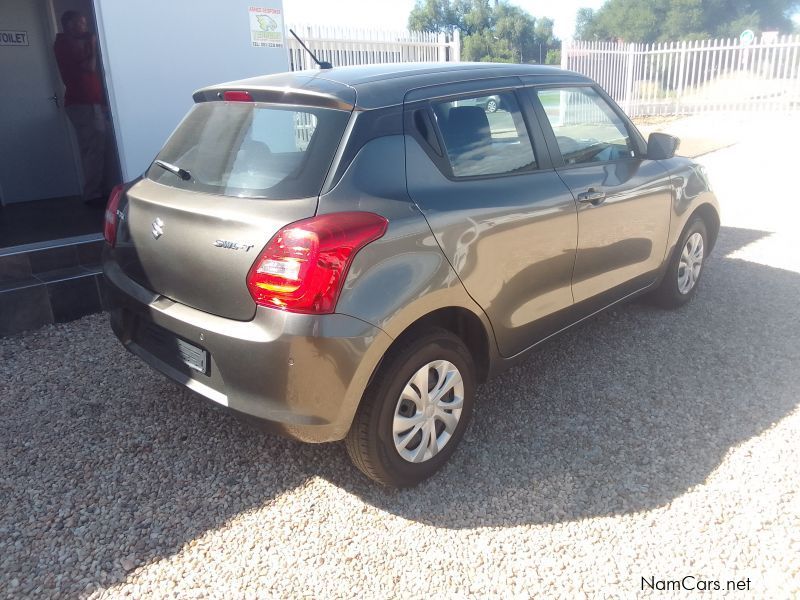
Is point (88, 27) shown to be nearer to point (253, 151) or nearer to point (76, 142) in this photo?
point (76, 142)

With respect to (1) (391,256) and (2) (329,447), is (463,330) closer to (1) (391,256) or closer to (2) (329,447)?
(1) (391,256)

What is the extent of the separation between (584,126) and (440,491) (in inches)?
93.5

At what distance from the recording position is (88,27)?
7.02 meters

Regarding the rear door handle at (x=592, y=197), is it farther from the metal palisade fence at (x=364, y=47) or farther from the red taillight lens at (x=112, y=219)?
the metal palisade fence at (x=364, y=47)

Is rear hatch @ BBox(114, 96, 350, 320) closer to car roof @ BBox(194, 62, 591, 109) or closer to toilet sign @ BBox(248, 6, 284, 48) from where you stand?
car roof @ BBox(194, 62, 591, 109)

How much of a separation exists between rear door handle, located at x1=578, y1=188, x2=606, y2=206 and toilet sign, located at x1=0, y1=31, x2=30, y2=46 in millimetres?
6719

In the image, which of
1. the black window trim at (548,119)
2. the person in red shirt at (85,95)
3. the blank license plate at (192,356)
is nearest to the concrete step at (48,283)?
the blank license plate at (192,356)

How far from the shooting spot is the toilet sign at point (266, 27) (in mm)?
6645

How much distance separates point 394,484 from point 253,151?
5.24 feet

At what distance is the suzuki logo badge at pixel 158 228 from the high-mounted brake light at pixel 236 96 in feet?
2.23

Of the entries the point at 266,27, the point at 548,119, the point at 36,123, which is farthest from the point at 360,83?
the point at 36,123

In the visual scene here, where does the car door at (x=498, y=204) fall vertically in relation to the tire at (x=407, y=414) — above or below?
above

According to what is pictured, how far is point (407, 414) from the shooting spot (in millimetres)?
2889

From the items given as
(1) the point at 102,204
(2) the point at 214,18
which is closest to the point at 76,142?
(1) the point at 102,204
